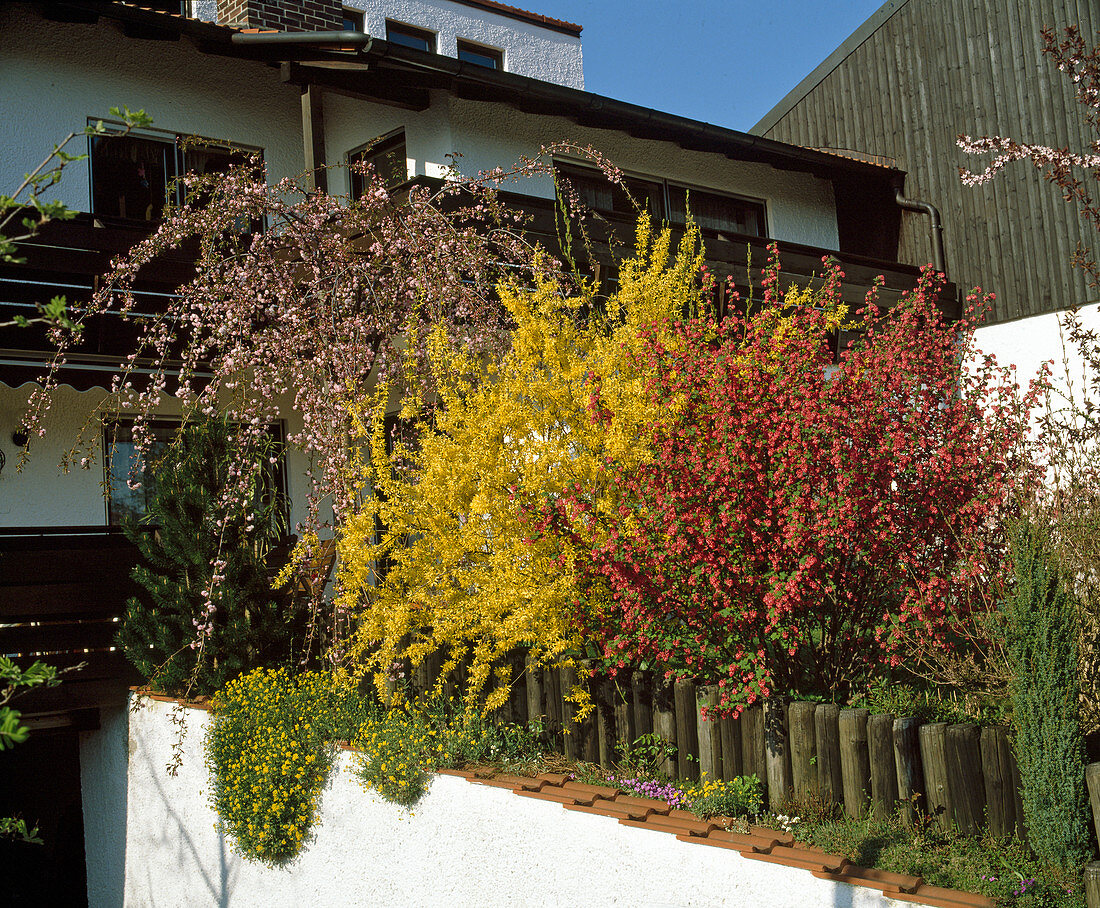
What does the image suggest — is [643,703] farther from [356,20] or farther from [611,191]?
[356,20]

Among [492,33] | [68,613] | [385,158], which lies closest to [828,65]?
[492,33]

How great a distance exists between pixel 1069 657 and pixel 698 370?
227 cm

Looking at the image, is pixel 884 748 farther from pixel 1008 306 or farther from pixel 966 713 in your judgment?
pixel 1008 306

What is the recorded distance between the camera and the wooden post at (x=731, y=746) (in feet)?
17.2

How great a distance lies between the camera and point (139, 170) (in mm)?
11703

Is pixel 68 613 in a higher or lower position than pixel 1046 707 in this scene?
higher

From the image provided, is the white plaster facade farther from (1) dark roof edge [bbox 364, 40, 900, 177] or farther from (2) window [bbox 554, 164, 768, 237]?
(1) dark roof edge [bbox 364, 40, 900, 177]

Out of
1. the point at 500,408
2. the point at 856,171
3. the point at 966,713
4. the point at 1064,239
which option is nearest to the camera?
the point at 966,713

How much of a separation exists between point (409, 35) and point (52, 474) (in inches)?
417

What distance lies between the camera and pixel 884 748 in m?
4.56

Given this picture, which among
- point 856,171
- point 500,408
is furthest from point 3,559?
point 856,171

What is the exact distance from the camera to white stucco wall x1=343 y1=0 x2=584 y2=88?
17.5 meters

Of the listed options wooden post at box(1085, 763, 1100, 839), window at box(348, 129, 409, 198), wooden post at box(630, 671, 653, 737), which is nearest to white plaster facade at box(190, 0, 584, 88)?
window at box(348, 129, 409, 198)

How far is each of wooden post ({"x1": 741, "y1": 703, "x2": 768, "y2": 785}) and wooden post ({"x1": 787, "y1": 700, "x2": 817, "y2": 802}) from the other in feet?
0.65
